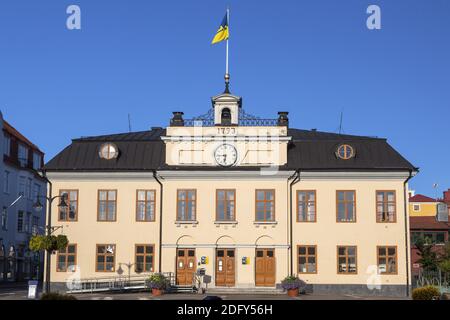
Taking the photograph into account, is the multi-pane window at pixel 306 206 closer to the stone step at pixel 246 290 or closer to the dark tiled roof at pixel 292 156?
the dark tiled roof at pixel 292 156

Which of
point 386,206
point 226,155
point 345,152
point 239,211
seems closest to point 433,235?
point 386,206

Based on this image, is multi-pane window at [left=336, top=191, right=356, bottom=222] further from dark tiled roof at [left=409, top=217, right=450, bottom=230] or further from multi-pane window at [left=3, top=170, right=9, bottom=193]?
multi-pane window at [left=3, top=170, right=9, bottom=193]

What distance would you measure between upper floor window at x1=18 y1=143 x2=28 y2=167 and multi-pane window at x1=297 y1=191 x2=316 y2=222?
31.8 m

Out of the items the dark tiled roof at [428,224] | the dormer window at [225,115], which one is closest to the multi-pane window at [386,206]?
the dormer window at [225,115]

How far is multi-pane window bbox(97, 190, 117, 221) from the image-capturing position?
1508 inches

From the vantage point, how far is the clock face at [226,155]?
38.1 metres

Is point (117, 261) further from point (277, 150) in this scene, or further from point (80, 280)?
point (277, 150)

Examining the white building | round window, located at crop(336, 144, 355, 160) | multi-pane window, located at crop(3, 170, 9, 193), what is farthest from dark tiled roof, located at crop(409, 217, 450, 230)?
multi-pane window, located at crop(3, 170, 9, 193)

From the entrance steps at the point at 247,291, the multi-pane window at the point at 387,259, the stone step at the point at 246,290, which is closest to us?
Result: the entrance steps at the point at 247,291

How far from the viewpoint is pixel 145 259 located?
37844mm

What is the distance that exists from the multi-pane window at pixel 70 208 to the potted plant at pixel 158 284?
7.04 m

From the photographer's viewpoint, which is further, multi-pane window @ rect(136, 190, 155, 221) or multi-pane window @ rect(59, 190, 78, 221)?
multi-pane window @ rect(59, 190, 78, 221)
